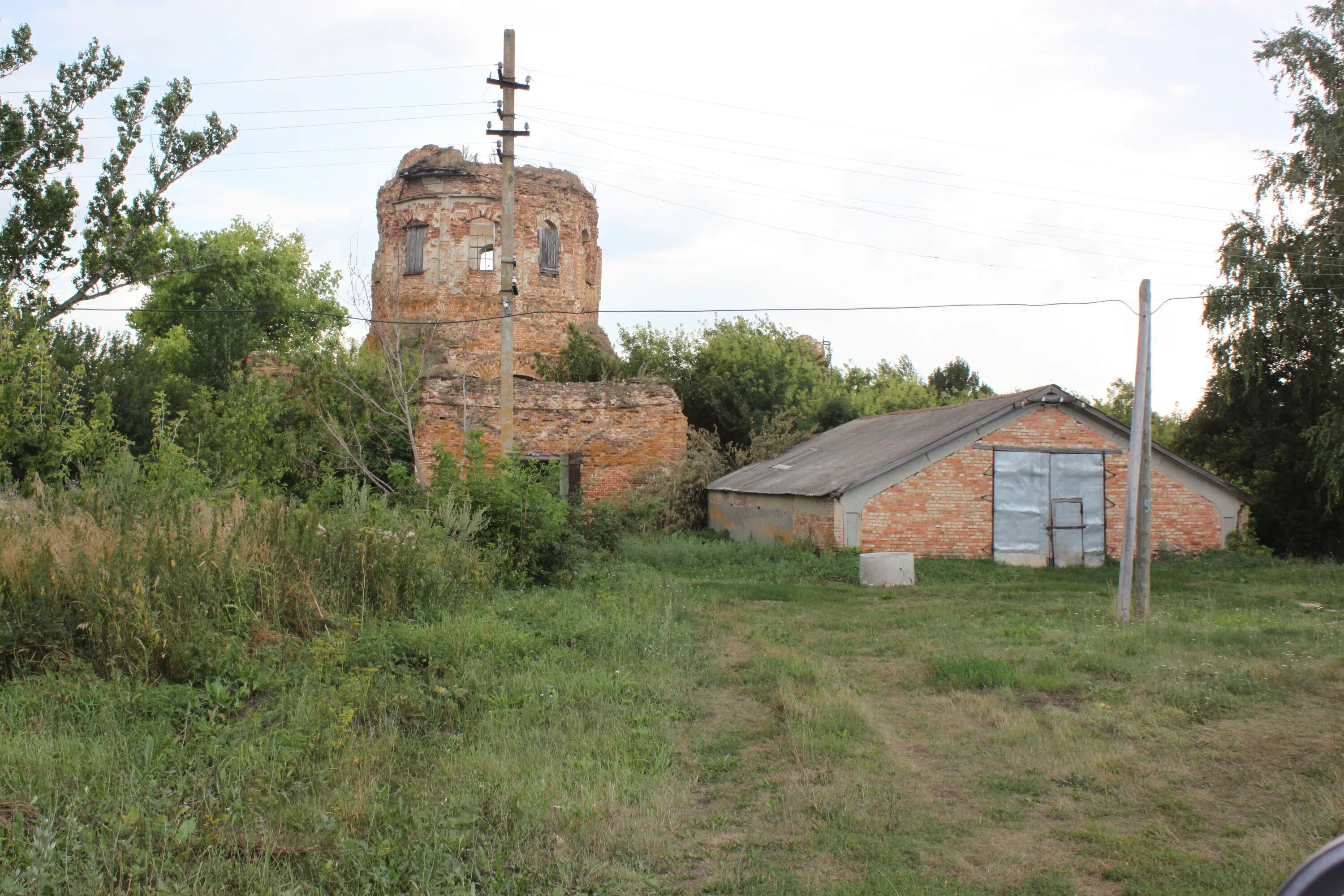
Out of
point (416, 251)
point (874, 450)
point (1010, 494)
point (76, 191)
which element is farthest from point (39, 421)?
point (416, 251)

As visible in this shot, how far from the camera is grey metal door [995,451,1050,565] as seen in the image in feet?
65.5

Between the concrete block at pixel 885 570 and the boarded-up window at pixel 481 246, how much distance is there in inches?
463

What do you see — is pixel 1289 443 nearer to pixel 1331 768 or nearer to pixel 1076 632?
pixel 1076 632

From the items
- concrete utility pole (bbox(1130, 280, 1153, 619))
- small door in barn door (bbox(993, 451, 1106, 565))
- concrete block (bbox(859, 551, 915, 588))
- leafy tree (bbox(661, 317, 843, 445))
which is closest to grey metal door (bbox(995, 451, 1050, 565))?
small door in barn door (bbox(993, 451, 1106, 565))

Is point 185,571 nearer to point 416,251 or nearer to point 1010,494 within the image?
point 1010,494

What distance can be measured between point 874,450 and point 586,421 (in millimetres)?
7722

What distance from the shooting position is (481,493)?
43.8ft

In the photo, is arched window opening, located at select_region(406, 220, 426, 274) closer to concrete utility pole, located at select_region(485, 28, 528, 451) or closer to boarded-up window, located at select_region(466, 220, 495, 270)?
boarded-up window, located at select_region(466, 220, 495, 270)

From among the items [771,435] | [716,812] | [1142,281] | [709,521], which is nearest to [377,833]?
[716,812]

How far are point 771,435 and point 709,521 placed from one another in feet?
12.0

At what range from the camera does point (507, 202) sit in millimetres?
17562

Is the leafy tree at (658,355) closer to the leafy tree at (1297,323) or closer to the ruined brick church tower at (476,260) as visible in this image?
the ruined brick church tower at (476,260)

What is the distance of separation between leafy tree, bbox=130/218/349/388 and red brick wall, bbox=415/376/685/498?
34.6 feet

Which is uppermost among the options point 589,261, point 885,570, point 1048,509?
point 589,261
